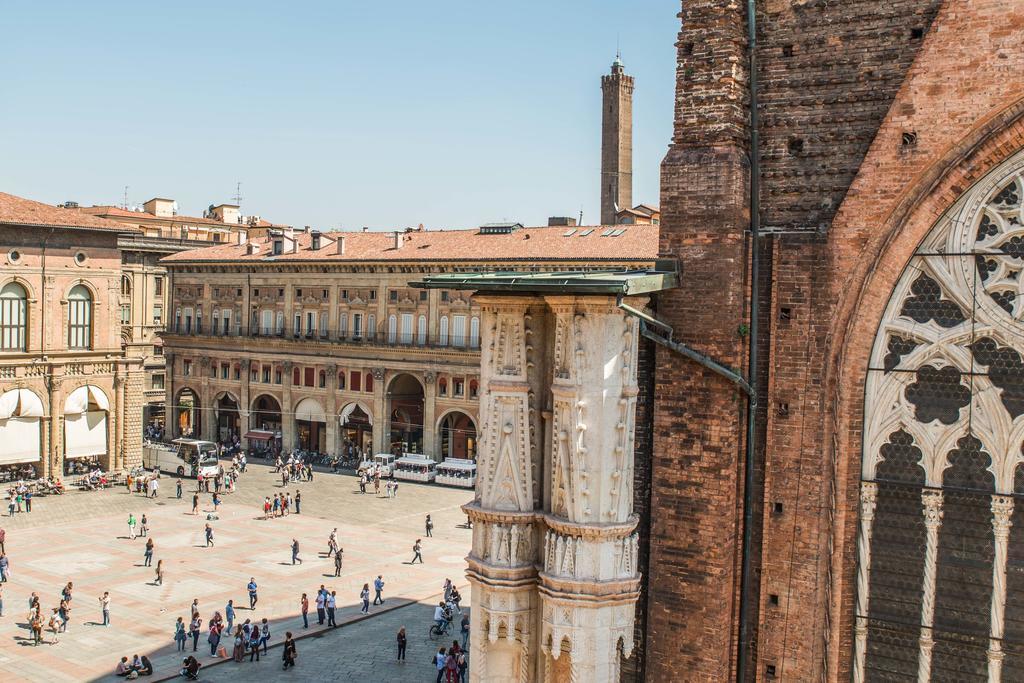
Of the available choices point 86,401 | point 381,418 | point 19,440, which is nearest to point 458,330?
point 381,418

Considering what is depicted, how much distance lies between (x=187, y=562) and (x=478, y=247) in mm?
27285

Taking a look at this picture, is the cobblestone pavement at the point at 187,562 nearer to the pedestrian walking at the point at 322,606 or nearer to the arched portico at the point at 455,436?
the pedestrian walking at the point at 322,606

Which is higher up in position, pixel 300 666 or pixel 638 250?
pixel 638 250

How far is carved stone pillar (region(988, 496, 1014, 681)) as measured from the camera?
1038 cm

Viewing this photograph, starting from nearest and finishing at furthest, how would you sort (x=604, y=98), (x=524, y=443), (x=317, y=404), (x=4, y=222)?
1. (x=524, y=443)
2. (x=4, y=222)
3. (x=317, y=404)
4. (x=604, y=98)

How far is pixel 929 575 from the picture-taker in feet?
35.4

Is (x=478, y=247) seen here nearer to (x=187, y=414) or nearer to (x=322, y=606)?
(x=187, y=414)

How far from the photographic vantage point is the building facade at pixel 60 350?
5069cm

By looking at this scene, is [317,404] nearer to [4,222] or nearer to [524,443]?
[4,222]

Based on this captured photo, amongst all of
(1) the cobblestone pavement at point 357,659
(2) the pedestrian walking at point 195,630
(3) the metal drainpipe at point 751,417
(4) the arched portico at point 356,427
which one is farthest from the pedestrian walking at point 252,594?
(4) the arched portico at point 356,427

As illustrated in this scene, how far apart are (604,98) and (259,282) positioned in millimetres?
38373

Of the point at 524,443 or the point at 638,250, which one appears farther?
the point at 638,250

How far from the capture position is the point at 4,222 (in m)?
48.9

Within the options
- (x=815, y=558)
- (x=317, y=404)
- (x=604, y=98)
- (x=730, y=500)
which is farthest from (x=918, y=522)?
(x=604, y=98)
